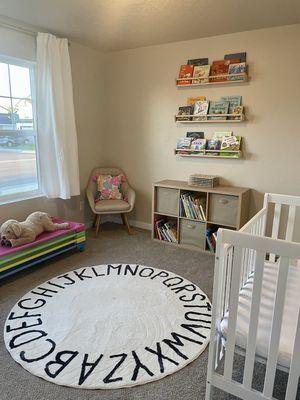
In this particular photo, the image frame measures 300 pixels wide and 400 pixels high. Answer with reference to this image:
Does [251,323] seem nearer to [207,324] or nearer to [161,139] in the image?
[207,324]

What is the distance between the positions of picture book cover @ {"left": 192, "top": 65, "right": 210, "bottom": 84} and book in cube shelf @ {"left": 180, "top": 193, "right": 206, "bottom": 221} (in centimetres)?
126

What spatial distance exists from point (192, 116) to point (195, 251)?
1.53 meters

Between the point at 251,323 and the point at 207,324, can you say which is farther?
the point at 207,324

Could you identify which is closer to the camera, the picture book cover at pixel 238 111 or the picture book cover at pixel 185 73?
the picture book cover at pixel 238 111

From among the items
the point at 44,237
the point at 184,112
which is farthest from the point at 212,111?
the point at 44,237

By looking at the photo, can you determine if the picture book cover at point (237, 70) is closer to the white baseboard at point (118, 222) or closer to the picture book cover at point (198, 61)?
the picture book cover at point (198, 61)

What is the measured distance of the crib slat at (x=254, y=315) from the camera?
1184 millimetres

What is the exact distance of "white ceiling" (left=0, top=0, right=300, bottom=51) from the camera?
2.39m

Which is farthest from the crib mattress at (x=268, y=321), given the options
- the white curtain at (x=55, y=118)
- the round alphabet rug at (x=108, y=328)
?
the white curtain at (x=55, y=118)

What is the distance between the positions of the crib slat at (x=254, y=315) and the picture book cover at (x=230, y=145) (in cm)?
223

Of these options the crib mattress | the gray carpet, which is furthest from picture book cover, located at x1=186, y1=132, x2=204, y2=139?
the crib mattress

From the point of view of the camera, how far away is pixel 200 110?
339 centimetres

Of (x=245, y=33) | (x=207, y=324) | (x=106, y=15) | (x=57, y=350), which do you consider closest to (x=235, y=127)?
(x=245, y=33)

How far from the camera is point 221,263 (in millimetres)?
1287
